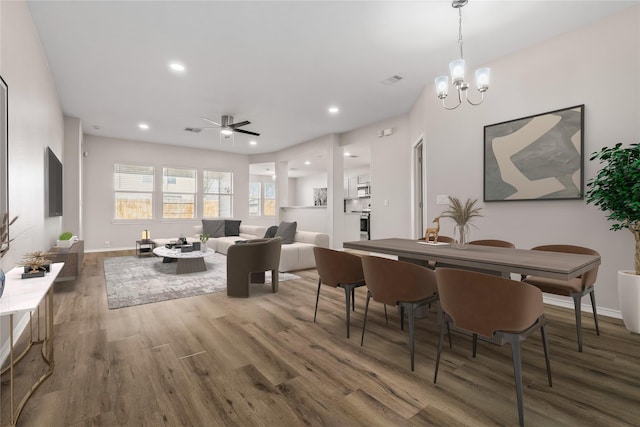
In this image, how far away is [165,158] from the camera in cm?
835

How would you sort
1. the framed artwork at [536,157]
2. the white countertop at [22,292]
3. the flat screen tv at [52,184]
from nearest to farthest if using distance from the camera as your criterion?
the white countertop at [22,292], the framed artwork at [536,157], the flat screen tv at [52,184]

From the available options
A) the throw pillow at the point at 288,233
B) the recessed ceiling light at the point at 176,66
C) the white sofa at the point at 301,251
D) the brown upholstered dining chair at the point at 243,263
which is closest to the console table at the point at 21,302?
the brown upholstered dining chair at the point at 243,263

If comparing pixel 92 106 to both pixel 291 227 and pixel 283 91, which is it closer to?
pixel 283 91

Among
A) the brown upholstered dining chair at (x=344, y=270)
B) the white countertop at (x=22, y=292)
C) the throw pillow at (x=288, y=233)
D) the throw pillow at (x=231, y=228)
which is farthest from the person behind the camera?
the throw pillow at (x=231, y=228)

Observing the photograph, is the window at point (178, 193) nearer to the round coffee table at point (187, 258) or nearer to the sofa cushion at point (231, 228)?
the sofa cushion at point (231, 228)

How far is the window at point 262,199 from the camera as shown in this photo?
12102mm

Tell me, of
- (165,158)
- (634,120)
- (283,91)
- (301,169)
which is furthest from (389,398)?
(301,169)

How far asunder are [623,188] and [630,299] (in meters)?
0.95

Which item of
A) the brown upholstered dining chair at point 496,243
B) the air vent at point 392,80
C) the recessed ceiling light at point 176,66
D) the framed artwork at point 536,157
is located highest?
the air vent at point 392,80

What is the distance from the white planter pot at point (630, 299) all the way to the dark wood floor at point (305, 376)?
129mm

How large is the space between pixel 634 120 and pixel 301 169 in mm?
10214

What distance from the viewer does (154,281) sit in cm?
433

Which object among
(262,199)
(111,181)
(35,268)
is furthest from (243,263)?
(262,199)

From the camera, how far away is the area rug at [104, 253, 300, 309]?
11.7ft
